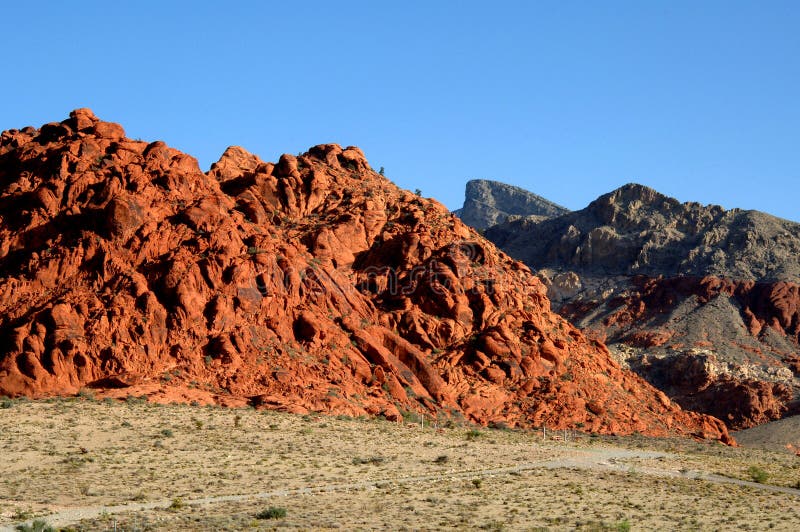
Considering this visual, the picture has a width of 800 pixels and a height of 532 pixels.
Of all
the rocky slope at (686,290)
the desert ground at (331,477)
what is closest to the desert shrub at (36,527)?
the desert ground at (331,477)

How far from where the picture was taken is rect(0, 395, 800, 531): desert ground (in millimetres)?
33094

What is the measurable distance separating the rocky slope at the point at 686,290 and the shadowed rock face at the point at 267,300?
32.3m

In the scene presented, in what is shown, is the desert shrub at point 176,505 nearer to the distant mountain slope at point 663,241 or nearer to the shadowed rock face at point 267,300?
the shadowed rock face at point 267,300

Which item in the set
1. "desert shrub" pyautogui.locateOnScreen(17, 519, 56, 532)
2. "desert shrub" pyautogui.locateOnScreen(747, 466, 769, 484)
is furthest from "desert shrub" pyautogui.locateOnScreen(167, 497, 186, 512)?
"desert shrub" pyautogui.locateOnScreen(747, 466, 769, 484)

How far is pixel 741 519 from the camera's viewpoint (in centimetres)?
3588

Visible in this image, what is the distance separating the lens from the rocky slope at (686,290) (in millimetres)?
110125

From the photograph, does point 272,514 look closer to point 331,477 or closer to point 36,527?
point 36,527

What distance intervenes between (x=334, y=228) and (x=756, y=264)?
9184cm

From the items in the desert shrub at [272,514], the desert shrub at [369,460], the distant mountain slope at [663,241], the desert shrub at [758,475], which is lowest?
the desert shrub at [758,475]

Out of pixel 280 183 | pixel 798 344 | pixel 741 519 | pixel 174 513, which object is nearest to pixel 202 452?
pixel 174 513

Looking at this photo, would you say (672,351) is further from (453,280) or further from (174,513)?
(174,513)

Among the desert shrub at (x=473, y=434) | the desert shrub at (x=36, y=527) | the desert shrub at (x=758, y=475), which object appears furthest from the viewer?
the desert shrub at (x=473, y=434)

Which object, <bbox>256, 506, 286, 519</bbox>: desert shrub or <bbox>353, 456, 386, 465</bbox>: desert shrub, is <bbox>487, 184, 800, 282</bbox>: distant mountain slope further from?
<bbox>256, 506, 286, 519</bbox>: desert shrub

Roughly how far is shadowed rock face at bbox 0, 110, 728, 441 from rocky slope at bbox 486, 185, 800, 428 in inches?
1271
